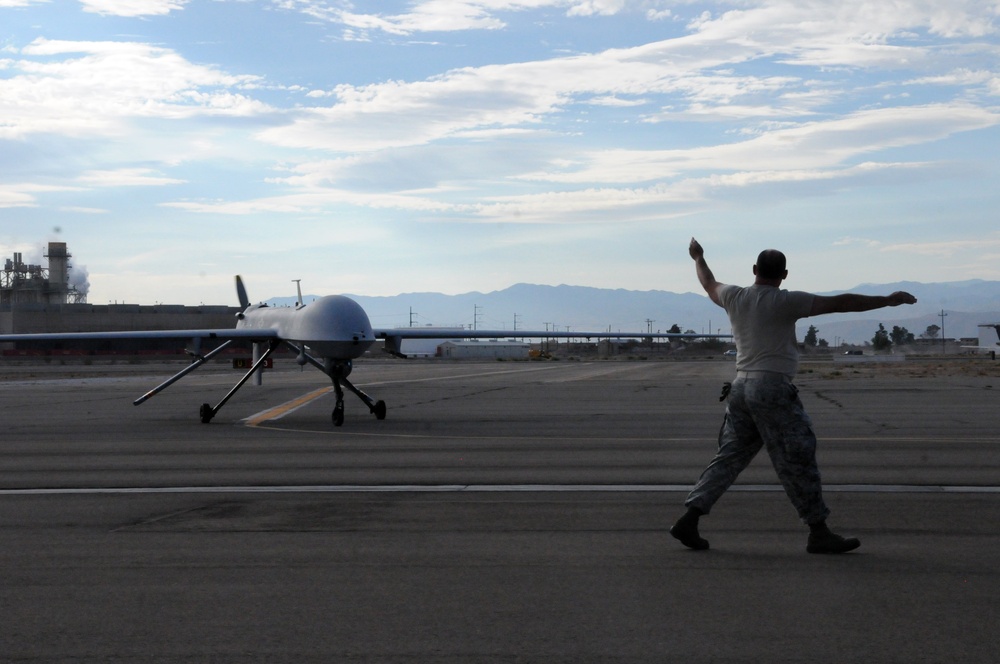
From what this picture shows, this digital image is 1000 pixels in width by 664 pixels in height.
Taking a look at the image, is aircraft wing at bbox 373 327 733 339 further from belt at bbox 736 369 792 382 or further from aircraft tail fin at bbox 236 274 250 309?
belt at bbox 736 369 792 382

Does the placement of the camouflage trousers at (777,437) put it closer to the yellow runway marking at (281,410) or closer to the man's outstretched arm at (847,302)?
the man's outstretched arm at (847,302)

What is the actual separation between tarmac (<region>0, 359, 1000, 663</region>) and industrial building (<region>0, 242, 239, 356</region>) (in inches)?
3506

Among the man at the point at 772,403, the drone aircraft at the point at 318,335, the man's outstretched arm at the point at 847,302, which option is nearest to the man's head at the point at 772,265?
the man at the point at 772,403

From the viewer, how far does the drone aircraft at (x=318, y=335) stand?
757 inches

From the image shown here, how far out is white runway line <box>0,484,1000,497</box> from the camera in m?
10.5

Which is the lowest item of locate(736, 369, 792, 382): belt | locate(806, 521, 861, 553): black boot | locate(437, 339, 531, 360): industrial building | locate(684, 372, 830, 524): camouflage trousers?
locate(437, 339, 531, 360): industrial building

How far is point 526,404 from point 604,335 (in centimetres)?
455

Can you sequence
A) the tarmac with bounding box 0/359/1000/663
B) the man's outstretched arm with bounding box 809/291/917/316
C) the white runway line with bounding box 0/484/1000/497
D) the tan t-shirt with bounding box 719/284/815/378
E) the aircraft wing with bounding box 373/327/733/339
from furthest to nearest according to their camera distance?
the aircraft wing with bounding box 373/327/733/339
the white runway line with bounding box 0/484/1000/497
the tan t-shirt with bounding box 719/284/815/378
the man's outstretched arm with bounding box 809/291/917/316
the tarmac with bounding box 0/359/1000/663

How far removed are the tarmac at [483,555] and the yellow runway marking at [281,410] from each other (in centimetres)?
528

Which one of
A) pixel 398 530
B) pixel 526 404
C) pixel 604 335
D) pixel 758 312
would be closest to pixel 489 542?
pixel 398 530

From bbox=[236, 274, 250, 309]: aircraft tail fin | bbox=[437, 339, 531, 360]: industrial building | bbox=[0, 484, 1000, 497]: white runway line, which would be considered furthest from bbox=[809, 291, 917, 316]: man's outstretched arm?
bbox=[437, 339, 531, 360]: industrial building

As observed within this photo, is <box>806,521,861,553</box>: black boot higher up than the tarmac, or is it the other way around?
<box>806,521,861,553</box>: black boot

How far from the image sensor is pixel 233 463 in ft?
45.0

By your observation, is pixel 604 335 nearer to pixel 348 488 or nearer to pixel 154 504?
pixel 348 488
